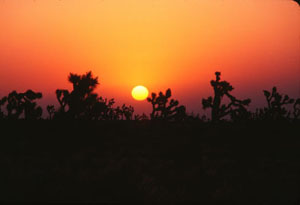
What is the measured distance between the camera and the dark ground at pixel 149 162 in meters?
10.9

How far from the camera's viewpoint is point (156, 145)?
2084cm

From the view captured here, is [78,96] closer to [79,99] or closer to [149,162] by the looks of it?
[79,99]

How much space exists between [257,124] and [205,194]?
18.0 m

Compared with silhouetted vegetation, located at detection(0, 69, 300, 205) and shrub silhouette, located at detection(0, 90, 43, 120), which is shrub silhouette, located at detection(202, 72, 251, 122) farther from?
shrub silhouette, located at detection(0, 90, 43, 120)

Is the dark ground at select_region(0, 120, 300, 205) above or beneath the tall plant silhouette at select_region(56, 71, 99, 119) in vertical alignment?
beneath

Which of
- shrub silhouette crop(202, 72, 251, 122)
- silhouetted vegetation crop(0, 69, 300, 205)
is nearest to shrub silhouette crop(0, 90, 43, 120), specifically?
silhouetted vegetation crop(0, 69, 300, 205)

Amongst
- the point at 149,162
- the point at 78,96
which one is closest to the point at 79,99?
the point at 78,96

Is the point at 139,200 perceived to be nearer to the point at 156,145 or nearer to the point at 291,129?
the point at 156,145

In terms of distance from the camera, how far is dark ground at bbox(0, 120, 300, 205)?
10.9 metres

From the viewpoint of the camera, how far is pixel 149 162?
52.9 feet

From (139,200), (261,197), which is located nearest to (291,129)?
(261,197)

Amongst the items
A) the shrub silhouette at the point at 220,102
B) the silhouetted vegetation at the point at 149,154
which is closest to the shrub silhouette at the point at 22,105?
the silhouetted vegetation at the point at 149,154

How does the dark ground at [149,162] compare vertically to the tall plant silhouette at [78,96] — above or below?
below

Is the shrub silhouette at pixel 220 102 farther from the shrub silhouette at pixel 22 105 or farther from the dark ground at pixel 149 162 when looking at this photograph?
the shrub silhouette at pixel 22 105
